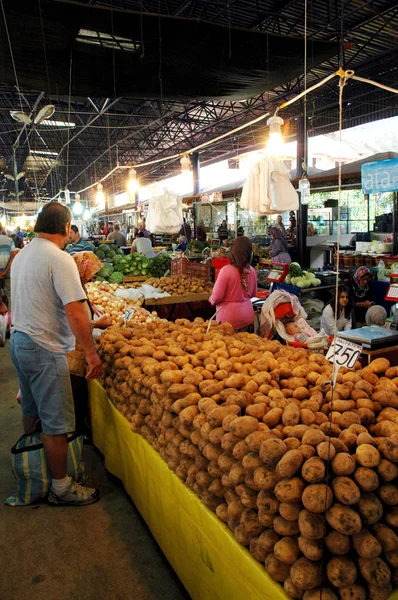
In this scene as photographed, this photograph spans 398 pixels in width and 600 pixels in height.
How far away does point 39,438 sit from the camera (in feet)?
9.99

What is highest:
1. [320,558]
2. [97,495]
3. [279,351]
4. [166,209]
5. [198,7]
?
[198,7]

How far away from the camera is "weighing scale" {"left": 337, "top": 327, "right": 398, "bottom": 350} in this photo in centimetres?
362

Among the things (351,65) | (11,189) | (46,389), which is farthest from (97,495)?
(11,189)

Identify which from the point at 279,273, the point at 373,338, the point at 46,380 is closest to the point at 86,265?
the point at 46,380

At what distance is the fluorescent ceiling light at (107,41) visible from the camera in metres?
4.40

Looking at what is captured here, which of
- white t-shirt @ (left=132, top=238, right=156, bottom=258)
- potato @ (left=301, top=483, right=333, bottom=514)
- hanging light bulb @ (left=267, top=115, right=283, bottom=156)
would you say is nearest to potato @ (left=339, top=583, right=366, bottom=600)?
potato @ (left=301, top=483, right=333, bottom=514)

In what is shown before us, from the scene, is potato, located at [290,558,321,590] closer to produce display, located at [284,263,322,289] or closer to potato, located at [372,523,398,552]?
potato, located at [372,523,398,552]

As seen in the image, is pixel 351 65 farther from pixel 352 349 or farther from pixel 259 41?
pixel 352 349

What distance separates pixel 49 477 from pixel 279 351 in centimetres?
182

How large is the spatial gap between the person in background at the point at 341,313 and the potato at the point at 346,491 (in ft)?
12.3

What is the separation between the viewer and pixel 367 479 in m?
1.43

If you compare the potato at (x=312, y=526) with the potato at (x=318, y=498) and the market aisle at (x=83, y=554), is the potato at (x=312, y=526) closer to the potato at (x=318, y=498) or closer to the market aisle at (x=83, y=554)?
the potato at (x=318, y=498)

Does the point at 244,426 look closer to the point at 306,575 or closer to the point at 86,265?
the point at 306,575

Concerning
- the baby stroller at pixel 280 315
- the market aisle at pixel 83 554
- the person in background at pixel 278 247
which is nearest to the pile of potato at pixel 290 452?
the market aisle at pixel 83 554
